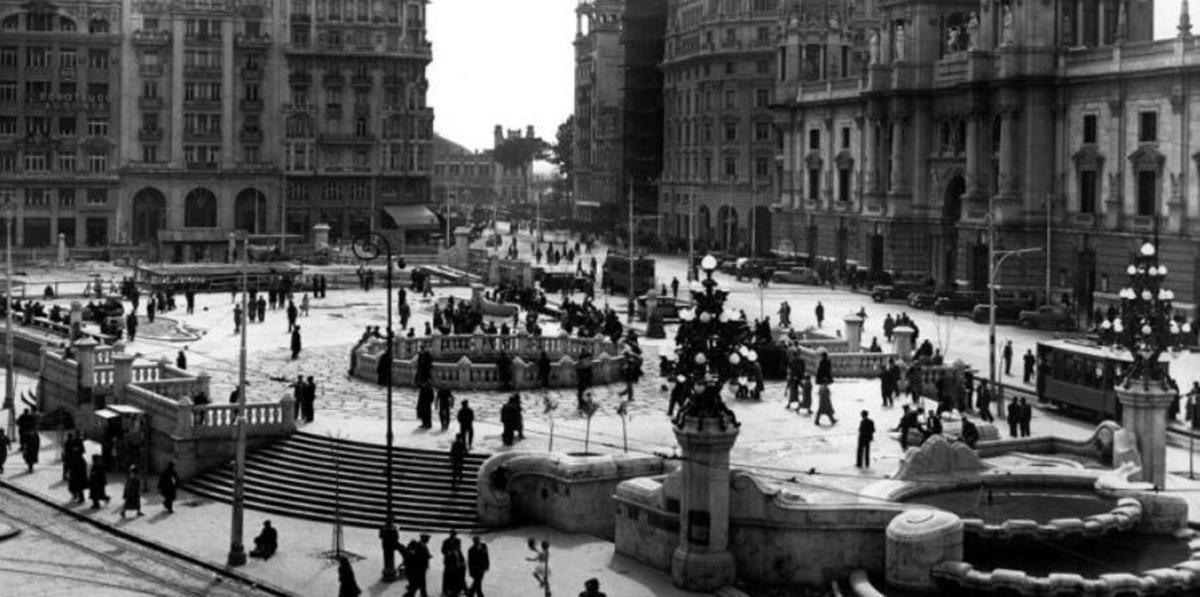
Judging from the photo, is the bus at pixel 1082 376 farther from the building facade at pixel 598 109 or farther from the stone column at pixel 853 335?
the building facade at pixel 598 109

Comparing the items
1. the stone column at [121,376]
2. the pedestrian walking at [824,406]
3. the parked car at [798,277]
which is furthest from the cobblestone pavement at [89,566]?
the parked car at [798,277]

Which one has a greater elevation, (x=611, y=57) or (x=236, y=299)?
(x=611, y=57)

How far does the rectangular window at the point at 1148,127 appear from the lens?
70688mm

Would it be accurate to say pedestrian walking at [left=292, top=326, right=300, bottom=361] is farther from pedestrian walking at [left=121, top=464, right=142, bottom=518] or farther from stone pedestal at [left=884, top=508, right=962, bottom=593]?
stone pedestal at [left=884, top=508, right=962, bottom=593]

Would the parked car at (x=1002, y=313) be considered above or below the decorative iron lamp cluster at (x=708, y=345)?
below

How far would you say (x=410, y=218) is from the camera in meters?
120

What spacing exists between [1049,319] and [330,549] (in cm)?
4445

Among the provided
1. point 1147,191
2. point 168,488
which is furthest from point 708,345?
point 1147,191

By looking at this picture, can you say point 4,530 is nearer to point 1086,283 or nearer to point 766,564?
point 766,564

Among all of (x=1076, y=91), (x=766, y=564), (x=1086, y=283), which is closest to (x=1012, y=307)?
(x=1086, y=283)

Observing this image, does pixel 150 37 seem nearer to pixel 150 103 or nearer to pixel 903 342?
pixel 150 103

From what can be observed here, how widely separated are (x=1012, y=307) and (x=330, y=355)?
32.2 meters

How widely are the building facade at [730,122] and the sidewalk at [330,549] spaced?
83929mm

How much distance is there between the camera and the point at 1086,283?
248ft
